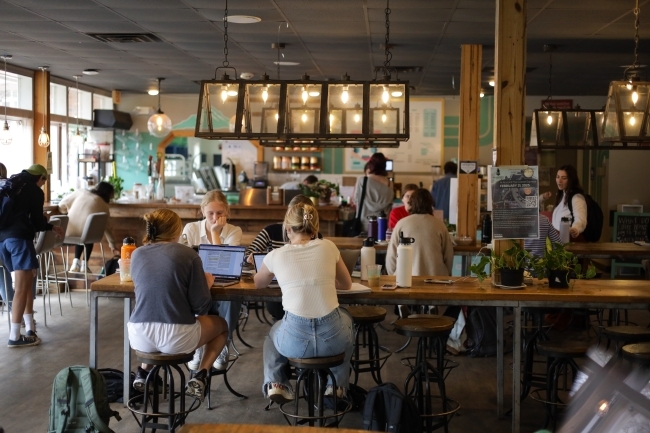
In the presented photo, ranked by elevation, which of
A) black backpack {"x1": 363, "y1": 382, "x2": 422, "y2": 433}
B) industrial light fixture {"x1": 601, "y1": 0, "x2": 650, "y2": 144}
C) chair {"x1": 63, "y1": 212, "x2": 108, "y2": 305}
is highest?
industrial light fixture {"x1": 601, "y1": 0, "x2": 650, "y2": 144}

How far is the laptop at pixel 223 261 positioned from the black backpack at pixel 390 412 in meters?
1.13

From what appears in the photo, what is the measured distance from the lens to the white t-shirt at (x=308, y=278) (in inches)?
162

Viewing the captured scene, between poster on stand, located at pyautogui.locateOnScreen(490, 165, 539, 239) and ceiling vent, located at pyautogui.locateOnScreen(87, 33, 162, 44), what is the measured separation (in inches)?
194

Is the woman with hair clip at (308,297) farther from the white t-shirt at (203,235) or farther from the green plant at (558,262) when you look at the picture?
the white t-shirt at (203,235)

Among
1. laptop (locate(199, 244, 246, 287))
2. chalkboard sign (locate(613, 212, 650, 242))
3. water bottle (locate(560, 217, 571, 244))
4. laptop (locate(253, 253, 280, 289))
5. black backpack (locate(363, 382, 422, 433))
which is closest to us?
black backpack (locate(363, 382, 422, 433))

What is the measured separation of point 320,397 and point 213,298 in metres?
0.90

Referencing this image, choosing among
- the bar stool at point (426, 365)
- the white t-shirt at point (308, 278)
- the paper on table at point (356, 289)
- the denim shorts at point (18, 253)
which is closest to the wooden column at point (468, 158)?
the bar stool at point (426, 365)

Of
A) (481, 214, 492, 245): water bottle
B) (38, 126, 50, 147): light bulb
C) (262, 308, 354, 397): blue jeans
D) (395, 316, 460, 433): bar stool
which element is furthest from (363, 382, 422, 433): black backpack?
(38, 126, 50, 147): light bulb

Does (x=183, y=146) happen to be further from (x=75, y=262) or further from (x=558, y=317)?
(x=558, y=317)

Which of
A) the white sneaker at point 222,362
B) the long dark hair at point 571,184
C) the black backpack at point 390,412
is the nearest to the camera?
the black backpack at point 390,412

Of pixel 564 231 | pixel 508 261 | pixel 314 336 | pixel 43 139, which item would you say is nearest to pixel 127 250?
pixel 314 336

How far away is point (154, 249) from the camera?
424 centimetres

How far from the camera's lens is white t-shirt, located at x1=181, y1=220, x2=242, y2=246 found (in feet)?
18.7

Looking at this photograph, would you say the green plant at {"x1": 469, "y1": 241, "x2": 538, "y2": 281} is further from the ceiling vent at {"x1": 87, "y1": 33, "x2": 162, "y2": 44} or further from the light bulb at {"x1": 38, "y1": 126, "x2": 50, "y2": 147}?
the light bulb at {"x1": 38, "y1": 126, "x2": 50, "y2": 147}
